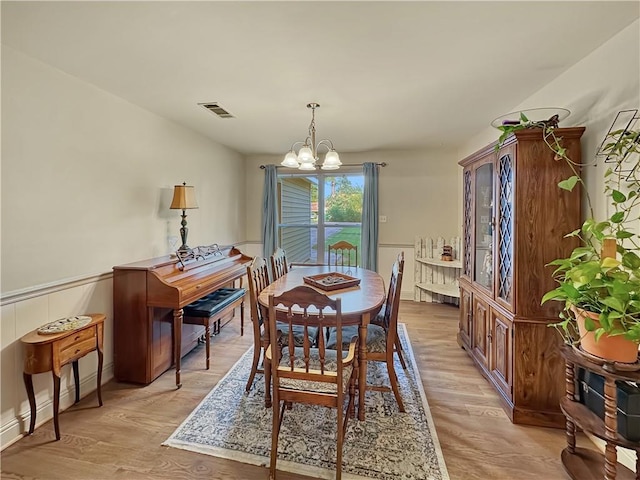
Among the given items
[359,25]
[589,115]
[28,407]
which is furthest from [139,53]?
[589,115]

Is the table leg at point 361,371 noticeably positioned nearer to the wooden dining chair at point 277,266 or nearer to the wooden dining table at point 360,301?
the wooden dining table at point 360,301

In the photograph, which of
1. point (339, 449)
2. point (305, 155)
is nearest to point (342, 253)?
point (305, 155)

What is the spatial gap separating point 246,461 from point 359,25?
2.49 metres

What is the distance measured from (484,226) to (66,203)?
333 cm

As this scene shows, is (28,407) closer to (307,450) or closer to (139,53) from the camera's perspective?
(307,450)

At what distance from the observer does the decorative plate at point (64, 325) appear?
202cm

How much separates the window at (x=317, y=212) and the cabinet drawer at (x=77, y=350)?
3620 millimetres

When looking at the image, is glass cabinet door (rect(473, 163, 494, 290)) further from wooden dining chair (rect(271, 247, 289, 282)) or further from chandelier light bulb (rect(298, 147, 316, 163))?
wooden dining chair (rect(271, 247, 289, 282))

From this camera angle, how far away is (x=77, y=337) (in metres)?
2.12

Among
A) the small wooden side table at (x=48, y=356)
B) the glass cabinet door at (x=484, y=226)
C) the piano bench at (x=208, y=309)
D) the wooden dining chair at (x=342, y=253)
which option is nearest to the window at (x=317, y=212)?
the wooden dining chair at (x=342, y=253)

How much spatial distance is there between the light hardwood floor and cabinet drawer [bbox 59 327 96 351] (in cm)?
55

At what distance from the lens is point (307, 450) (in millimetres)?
1876

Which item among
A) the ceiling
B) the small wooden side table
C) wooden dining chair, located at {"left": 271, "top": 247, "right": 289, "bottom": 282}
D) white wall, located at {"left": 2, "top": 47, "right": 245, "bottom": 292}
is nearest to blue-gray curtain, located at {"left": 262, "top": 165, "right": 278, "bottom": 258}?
white wall, located at {"left": 2, "top": 47, "right": 245, "bottom": 292}

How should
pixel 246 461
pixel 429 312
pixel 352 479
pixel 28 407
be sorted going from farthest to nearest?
pixel 429 312 → pixel 28 407 → pixel 246 461 → pixel 352 479
